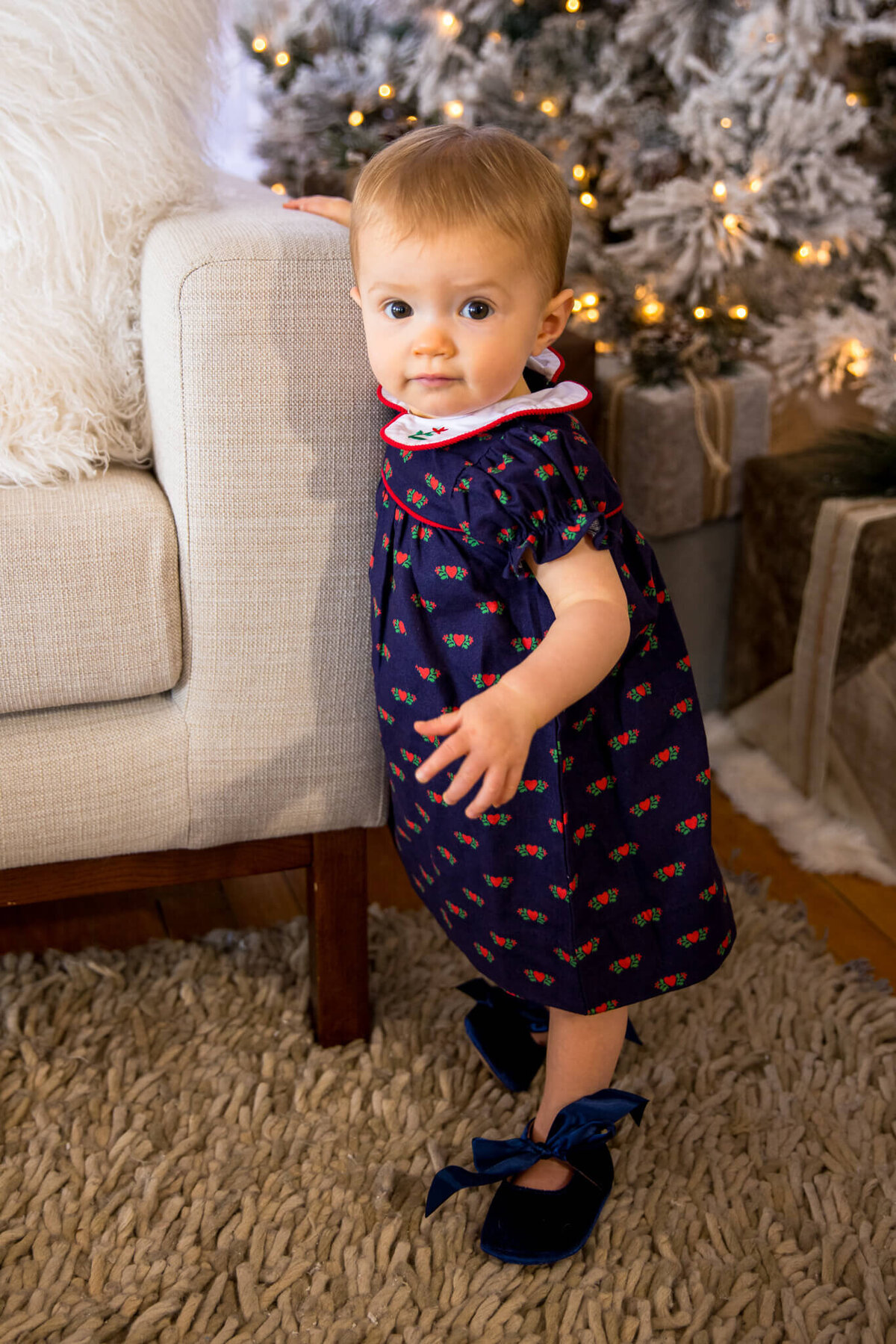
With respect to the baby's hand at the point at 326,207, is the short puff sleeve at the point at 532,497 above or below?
below

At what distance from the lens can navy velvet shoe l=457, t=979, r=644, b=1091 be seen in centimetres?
92

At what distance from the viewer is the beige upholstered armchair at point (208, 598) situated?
77 centimetres

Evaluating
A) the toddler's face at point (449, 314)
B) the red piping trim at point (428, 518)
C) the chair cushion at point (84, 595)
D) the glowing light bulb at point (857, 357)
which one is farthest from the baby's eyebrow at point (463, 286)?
the glowing light bulb at point (857, 357)

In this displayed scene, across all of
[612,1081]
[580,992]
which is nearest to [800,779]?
[612,1081]

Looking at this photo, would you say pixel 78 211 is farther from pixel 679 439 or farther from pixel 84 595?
pixel 679 439

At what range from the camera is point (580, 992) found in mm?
766

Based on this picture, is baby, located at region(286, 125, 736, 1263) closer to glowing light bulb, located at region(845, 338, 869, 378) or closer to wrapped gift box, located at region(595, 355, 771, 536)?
wrapped gift box, located at region(595, 355, 771, 536)

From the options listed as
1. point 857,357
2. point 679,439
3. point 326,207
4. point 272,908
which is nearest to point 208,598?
point 326,207

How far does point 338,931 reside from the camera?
3.08 ft

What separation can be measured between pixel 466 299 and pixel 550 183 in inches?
3.5

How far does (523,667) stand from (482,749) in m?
0.06

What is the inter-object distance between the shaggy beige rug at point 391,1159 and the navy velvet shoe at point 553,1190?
0.02 m

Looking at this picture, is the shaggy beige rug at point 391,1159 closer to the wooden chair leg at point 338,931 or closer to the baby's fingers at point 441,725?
the wooden chair leg at point 338,931

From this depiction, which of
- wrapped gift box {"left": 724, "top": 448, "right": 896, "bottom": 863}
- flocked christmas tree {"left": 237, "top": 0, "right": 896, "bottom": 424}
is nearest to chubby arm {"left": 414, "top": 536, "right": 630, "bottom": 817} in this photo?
wrapped gift box {"left": 724, "top": 448, "right": 896, "bottom": 863}
